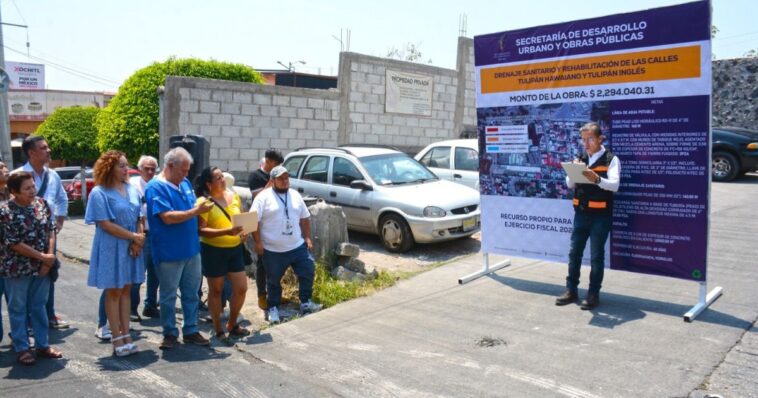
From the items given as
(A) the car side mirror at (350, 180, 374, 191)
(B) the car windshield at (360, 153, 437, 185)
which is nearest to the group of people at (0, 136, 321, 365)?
(A) the car side mirror at (350, 180, 374, 191)

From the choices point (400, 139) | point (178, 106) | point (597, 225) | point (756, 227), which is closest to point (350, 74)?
point (400, 139)

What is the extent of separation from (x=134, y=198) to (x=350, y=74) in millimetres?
10970

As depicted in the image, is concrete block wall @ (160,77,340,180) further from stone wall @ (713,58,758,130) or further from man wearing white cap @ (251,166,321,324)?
stone wall @ (713,58,758,130)

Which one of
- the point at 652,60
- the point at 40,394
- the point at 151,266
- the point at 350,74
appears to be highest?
the point at 350,74

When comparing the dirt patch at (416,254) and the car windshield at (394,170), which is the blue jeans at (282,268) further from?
the car windshield at (394,170)

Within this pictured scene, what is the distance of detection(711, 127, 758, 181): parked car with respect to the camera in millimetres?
16062

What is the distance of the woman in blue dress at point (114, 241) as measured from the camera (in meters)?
5.39

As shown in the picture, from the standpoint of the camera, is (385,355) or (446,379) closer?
(446,379)

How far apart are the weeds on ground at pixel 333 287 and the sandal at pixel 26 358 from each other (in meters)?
2.74

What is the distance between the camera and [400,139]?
17.4m

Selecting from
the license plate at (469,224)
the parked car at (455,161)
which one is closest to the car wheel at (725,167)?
the parked car at (455,161)

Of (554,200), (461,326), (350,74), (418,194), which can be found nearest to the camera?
(461,326)

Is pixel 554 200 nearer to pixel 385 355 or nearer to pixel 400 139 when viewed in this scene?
pixel 385 355

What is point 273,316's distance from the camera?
6.63 meters
